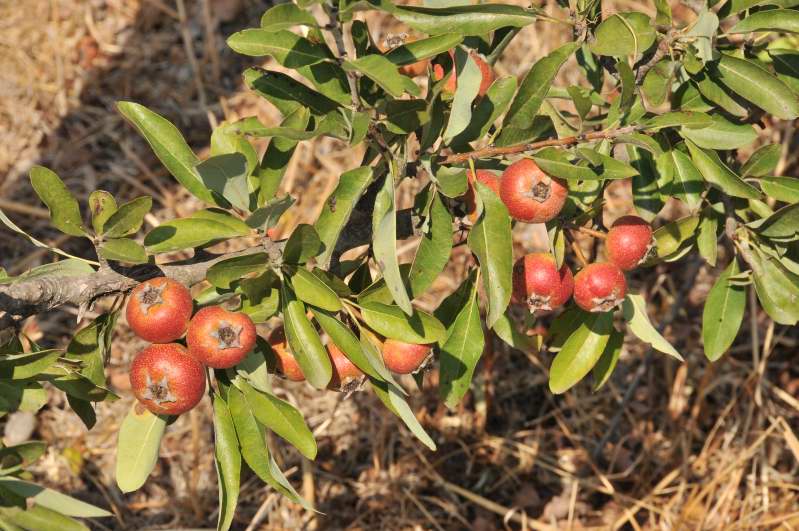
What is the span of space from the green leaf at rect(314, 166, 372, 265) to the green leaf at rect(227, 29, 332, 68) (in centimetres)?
21

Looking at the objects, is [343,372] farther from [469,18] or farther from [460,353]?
[469,18]

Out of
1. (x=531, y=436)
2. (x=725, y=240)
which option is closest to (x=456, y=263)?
(x=531, y=436)

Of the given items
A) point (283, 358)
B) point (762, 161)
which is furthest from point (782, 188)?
point (283, 358)

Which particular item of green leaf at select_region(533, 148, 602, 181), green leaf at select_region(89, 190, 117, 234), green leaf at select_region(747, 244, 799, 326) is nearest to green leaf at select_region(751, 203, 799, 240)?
green leaf at select_region(747, 244, 799, 326)

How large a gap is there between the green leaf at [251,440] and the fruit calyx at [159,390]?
0.14 metres

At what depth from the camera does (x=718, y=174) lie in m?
1.69

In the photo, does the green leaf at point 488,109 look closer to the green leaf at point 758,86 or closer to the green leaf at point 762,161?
the green leaf at point 758,86

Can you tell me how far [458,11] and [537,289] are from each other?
539 mm

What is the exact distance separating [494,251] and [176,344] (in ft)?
1.95

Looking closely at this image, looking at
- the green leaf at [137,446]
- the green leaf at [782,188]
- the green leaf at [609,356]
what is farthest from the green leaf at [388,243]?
the green leaf at [782,188]

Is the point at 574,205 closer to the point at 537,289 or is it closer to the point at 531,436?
the point at 537,289

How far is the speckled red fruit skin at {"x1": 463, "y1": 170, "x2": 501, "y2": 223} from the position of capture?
157cm

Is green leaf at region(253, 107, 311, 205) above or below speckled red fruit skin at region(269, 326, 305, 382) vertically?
above

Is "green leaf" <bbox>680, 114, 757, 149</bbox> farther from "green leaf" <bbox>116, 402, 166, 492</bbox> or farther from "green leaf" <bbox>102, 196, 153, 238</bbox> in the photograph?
"green leaf" <bbox>116, 402, 166, 492</bbox>
